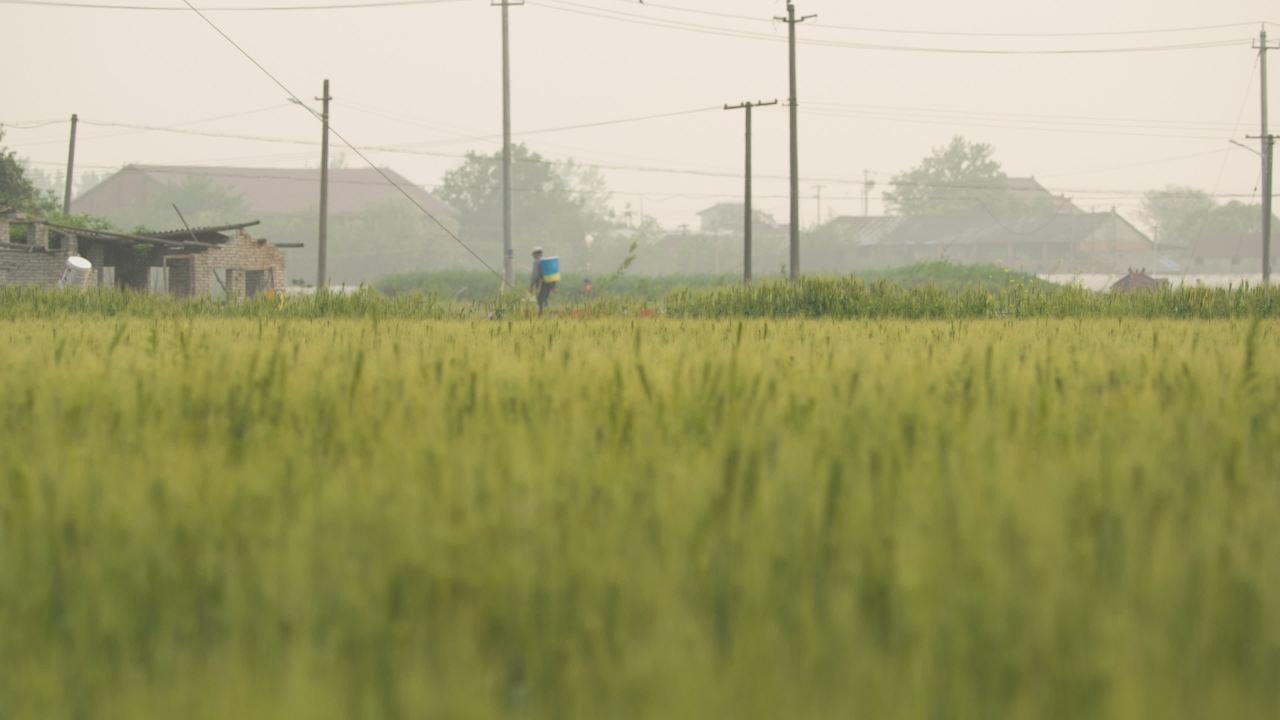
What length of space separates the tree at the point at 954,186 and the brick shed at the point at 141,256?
240 ft

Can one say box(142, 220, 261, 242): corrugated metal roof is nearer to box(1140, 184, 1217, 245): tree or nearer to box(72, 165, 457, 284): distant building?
box(72, 165, 457, 284): distant building

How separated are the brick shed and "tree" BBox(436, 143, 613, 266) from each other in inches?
1841

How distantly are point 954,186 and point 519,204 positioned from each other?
1559 inches

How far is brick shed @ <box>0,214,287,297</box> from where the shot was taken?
29.8m

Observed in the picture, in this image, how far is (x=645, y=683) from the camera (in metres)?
1.11

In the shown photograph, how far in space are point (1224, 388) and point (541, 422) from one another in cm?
202

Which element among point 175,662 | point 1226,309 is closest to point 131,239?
point 1226,309

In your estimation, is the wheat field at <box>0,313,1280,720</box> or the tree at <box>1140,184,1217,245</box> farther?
the tree at <box>1140,184,1217,245</box>

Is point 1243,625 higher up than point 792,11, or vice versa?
point 792,11

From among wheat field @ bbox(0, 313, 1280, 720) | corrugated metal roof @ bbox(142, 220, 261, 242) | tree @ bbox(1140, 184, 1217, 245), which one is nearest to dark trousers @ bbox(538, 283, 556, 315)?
wheat field @ bbox(0, 313, 1280, 720)

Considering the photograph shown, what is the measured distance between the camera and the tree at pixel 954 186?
333 ft

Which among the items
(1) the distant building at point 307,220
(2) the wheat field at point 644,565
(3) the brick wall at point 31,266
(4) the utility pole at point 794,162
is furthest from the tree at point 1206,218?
(2) the wheat field at point 644,565

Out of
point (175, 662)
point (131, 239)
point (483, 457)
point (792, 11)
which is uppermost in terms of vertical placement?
point (792, 11)

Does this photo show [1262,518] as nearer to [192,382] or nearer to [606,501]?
[606,501]
